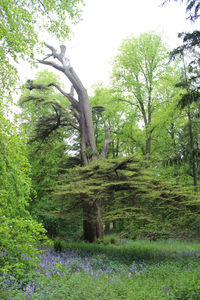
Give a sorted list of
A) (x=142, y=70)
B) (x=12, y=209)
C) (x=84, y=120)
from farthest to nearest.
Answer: (x=142, y=70), (x=84, y=120), (x=12, y=209)

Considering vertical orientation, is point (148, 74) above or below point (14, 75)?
above

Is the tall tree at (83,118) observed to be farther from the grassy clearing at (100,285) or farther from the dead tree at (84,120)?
the grassy clearing at (100,285)

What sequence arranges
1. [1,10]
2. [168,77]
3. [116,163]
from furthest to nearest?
[168,77] → [116,163] → [1,10]

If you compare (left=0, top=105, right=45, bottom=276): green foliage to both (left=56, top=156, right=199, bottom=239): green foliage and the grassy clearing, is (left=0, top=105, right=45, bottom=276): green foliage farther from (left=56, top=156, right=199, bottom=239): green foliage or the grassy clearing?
(left=56, top=156, right=199, bottom=239): green foliage

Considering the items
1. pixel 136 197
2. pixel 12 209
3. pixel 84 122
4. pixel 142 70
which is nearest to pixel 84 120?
pixel 84 122

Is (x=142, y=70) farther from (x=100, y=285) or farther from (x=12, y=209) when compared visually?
(x=100, y=285)

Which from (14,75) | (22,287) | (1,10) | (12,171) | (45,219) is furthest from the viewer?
(45,219)

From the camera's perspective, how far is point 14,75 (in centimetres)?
658

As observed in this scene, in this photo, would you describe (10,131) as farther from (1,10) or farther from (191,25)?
(191,25)

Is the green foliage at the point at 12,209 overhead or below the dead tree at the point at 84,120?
below

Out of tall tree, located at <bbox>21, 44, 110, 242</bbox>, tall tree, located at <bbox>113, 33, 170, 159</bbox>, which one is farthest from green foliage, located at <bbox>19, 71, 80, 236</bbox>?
tall tree, located at <bbox>113, 33, 170, 159</bbox>

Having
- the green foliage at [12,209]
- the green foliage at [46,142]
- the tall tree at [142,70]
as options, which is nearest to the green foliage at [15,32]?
the green foliage at [12,209]

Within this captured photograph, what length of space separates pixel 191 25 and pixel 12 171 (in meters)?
6.15

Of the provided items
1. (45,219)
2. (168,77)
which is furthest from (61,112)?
(168,77)
